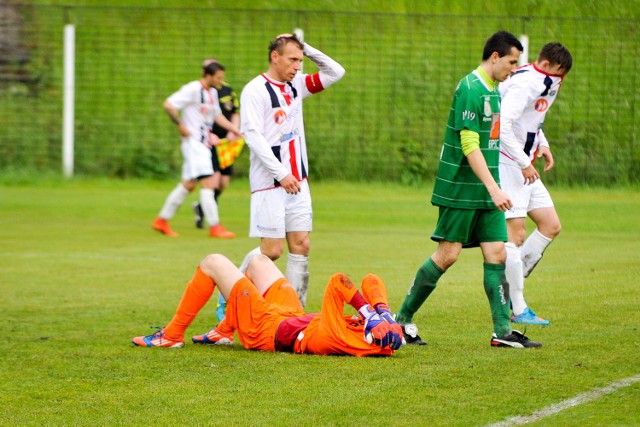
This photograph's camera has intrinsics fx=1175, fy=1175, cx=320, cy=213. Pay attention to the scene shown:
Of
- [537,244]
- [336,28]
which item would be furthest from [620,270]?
[336,28]

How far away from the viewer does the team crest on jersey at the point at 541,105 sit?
9547 mm

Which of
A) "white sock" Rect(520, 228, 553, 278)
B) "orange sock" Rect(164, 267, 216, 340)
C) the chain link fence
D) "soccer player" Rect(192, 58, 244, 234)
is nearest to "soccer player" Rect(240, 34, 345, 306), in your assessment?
"orange sock" Rect(164, 267, 216, 340)

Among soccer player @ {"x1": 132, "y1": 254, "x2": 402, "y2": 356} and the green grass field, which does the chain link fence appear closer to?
the green grass field

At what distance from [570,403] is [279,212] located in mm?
3436

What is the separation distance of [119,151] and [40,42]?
11.1ft

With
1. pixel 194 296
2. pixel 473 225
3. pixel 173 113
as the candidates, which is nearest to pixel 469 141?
pixel 473 225

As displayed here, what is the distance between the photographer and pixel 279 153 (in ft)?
29.9

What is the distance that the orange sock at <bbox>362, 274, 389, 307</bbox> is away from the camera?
770 cm

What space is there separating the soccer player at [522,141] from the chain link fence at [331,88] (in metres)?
13.6

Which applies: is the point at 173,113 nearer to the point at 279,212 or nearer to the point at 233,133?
the point at 233,133

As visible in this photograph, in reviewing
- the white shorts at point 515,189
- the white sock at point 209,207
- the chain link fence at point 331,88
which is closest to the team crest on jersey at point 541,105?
the white shorts at point 515,189

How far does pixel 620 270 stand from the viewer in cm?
1208

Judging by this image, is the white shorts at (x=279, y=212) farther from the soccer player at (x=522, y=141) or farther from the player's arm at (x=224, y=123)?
the player's arm at (x=224, y=123)

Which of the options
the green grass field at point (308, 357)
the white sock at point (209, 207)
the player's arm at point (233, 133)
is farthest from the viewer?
the player's arm at point (233, 133)
